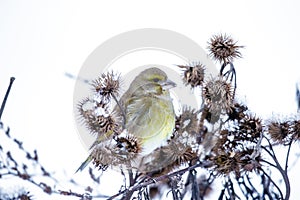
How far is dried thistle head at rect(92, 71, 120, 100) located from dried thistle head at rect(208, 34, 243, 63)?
16 cm

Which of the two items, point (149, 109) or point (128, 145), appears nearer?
point (128, 145)

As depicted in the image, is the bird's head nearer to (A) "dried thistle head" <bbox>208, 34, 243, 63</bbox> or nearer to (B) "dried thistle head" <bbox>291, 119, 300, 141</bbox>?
(A) "dried thistle head" <bbox>208, 34, 243, 63</bbox>

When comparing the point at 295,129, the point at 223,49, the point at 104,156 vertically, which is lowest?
the point at 104,156

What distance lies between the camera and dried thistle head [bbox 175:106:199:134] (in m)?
0.57

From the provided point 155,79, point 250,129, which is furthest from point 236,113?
point 155,79

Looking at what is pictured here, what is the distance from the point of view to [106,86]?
22.0 inches

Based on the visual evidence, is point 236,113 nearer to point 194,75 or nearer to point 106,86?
point 194,75

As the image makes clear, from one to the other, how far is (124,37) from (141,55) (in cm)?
6

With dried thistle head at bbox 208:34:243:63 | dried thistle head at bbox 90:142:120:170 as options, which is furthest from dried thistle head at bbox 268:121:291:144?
dried thistle head at bbox 90:142:120:170

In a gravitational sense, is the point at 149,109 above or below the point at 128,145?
above

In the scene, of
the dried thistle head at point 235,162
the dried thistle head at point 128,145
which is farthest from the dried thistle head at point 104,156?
the dried thistle head at point 235,162

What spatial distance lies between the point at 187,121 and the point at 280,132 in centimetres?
13

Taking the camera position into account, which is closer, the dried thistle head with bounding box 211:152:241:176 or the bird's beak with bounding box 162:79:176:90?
the dried thistle head with bounding box 211:152:241:176

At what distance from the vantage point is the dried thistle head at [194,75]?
0.58 metres
